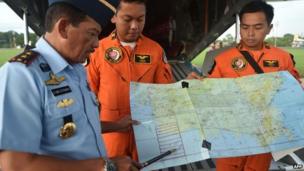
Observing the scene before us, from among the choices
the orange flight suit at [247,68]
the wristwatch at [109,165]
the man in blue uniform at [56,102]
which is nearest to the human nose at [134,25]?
the orange flight suit at [247,68]

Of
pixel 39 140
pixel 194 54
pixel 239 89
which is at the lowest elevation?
pixel 194 54

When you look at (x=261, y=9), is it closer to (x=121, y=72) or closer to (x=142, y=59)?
(x=142, y=59)

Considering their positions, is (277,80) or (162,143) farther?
(277,80)

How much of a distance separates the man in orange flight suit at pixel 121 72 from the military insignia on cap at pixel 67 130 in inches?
39.7

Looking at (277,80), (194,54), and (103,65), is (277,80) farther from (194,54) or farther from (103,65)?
(194,54)

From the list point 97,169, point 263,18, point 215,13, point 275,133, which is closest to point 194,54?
point 215,13

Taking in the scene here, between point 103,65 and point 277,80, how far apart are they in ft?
3.43

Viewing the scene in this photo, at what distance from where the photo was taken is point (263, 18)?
2359 mm

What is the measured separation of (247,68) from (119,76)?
31.7 inches

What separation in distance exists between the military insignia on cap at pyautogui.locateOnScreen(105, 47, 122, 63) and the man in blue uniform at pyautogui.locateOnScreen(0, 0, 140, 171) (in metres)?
0.95

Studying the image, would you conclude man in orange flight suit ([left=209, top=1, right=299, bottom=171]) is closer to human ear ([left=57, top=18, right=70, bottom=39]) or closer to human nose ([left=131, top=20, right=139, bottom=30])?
human nose ([left=131, top=20, right=139, bottom=30])

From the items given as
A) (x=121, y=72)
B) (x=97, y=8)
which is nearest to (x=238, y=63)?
(x=121, y=72)

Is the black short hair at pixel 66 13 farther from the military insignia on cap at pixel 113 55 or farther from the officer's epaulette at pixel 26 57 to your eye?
the military insignia on cap at pixel 113 55

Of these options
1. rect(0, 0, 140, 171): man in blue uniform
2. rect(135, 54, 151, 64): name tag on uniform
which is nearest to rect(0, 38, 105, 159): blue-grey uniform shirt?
rect(0, 0, 140, 171): man in blue uniform
